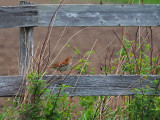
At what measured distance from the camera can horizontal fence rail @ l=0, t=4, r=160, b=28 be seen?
4082 millimetres

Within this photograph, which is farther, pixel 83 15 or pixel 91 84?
pixel 83 15

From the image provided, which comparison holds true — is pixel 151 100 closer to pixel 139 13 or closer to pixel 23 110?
pixel 139 13

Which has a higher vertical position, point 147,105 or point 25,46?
point 25,46

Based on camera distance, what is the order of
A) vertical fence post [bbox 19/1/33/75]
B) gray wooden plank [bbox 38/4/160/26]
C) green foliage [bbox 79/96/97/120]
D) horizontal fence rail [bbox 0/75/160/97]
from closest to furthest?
horizontal fence rail [bbox 0/75/160/97], vertical fence post [bbox 19/1/33/75], gray wooden plank [bbox 38/4/160/26], green foliage [bbox 79/96/97/120]

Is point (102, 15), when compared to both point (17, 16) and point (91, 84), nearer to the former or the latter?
point (91, 84)

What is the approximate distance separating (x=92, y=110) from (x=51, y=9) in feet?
3.98

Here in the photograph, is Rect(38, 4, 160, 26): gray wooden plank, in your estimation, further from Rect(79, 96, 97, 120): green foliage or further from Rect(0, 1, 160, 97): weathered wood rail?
Rect(79, 96, 97, 120): green foliage

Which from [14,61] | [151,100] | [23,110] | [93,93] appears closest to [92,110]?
[93,93]

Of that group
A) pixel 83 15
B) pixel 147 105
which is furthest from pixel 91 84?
pixel 83 15

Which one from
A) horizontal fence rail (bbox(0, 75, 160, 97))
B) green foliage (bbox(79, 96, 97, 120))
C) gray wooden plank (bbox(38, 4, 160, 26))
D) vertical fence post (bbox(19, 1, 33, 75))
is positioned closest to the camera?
horizontal fence rail (bbox(0, 75, 160, 97))

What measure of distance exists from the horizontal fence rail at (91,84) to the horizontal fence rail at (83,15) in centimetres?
60

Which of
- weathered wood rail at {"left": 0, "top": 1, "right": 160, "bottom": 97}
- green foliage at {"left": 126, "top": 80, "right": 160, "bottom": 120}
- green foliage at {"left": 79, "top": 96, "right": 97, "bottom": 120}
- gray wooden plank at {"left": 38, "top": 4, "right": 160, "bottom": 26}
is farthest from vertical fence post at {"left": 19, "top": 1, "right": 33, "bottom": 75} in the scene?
green foliage at {"left": 126, "top": 80, "right": 160, "bottom": 120}

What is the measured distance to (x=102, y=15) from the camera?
4.41 meters

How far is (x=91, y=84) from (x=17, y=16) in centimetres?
104
